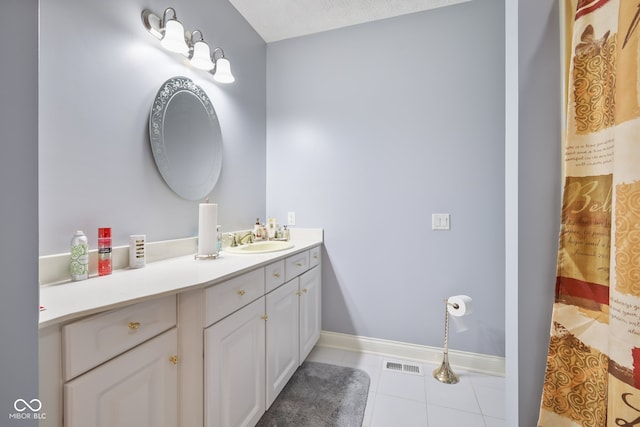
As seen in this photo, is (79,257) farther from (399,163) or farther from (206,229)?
(399,163)

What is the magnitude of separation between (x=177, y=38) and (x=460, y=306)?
7.63 ft

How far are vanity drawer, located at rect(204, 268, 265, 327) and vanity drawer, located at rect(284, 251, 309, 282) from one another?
28cm

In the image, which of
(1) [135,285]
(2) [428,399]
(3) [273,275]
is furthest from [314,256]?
(1) [135,285]

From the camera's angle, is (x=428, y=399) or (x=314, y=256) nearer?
(x=428, y=399)

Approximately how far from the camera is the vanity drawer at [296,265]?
1.61 m

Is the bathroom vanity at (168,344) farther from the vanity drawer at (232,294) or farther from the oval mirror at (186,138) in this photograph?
the oval mirror at (186,138)

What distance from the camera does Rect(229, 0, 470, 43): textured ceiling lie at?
1.92m

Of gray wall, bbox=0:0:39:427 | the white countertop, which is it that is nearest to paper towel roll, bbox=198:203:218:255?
the white countertop

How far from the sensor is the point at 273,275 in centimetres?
144

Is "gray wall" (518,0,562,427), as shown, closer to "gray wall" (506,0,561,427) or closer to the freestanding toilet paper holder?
"gray wall" (506,0,561,427)

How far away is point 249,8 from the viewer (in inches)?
78.3

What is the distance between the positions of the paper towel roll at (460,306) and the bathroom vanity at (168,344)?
1150 mm

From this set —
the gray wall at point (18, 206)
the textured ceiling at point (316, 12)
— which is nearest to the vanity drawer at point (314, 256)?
the gray wall at point (18, 206)

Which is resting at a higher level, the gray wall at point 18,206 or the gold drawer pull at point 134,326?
the gray wall at point 18,206
